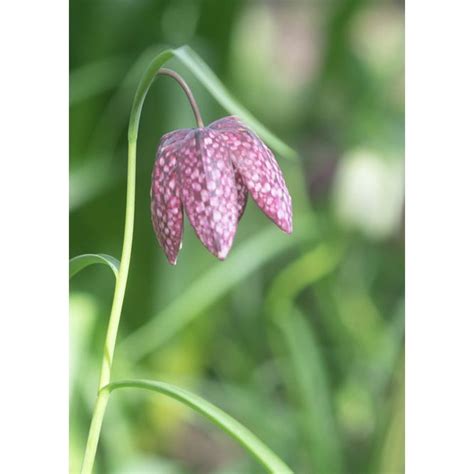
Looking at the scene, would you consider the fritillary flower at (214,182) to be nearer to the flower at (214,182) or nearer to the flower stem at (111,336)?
the flower at (214,182)

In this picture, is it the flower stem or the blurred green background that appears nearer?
the flower stem

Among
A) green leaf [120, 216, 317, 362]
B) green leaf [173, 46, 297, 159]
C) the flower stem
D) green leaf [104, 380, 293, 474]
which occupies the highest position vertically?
green leaf [173, 46, 297, 159]

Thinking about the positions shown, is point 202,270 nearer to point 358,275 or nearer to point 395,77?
point 358,275

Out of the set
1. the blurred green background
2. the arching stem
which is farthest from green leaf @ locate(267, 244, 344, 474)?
the arching stem

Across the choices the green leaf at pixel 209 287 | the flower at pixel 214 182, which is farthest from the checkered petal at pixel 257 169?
the green leaf at pixel 209 287

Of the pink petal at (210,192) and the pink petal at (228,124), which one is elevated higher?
the pink petal at (228,124)
